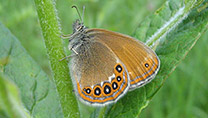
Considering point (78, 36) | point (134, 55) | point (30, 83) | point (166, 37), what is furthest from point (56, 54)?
point (166, 37)

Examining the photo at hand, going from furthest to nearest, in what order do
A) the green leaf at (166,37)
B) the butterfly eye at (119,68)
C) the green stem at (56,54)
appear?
the butterfly eye at (119,68)
the green leaf at (166,37)
the green stem at (56,54)

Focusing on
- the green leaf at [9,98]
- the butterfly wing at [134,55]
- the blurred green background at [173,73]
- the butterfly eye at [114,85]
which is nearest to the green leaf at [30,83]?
the butterfly eye at [114,85]

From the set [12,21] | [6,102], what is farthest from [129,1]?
[6,102]

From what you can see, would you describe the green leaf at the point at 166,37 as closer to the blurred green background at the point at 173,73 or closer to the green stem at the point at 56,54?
the green stem at the point at 56,54

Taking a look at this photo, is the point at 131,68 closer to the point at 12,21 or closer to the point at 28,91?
the point at 28,91

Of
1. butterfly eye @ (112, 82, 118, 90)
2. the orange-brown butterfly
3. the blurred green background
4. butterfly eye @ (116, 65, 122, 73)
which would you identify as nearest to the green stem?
the orange-brown butterfly
